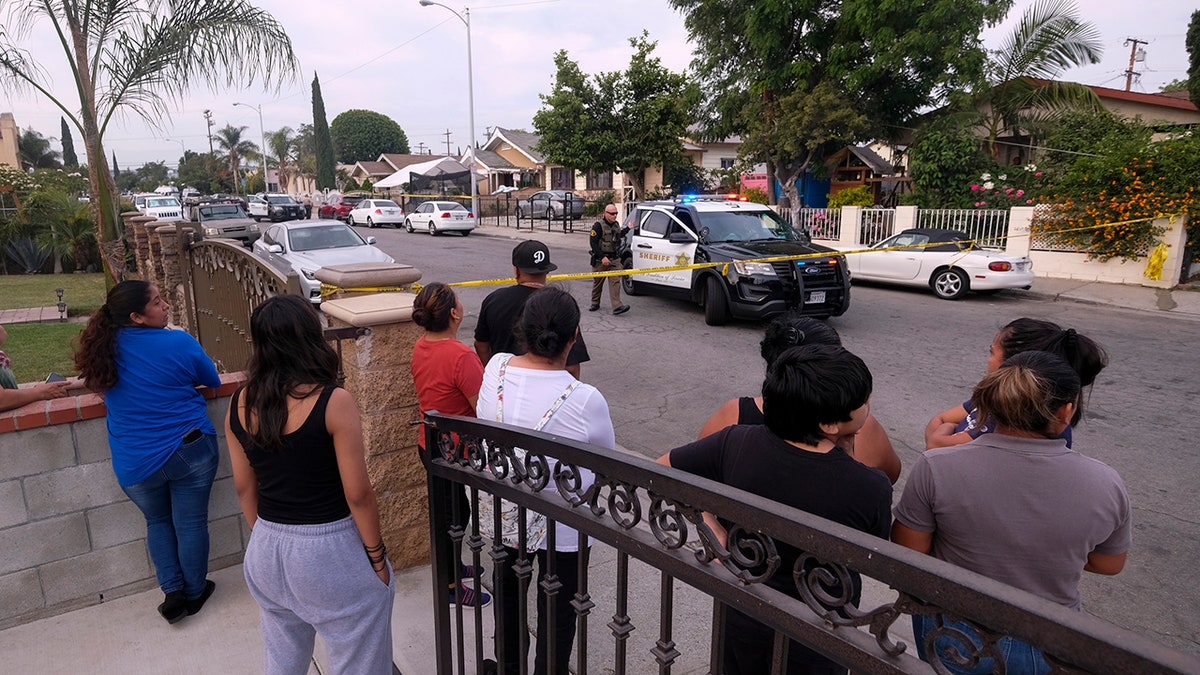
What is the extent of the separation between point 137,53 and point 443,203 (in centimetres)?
1970

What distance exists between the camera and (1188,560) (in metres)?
4.15

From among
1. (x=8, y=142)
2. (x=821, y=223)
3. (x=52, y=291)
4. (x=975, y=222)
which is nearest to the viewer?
(x=52, y=291)

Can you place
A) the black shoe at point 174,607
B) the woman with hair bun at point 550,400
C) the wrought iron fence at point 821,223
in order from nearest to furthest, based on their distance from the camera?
the woman with hair bun at point 550,400, the black shoe at point 174,607, the wrought iron fence at point 821,223

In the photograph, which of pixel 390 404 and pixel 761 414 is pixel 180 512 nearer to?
pixel 390 404

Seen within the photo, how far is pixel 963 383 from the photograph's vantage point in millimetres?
7570

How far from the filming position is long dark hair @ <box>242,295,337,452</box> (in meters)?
2.34

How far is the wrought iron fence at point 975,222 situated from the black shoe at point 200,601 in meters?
15.7

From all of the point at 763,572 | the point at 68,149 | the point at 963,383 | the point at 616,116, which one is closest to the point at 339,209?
the point at 616,116

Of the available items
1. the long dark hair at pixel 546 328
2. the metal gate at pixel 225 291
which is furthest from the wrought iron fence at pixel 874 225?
the long dark hair at pixel 546 328

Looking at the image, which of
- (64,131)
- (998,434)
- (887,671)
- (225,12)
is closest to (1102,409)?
(998,434)

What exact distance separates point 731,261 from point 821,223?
35.5 ft

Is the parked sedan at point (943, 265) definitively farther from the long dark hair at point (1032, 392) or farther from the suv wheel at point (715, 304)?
the long dark hair at point (1032, 392)

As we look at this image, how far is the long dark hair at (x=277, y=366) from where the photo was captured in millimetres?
2336

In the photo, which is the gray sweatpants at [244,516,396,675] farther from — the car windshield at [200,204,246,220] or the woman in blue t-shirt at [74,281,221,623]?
the car windshield at [200,204,246,220]
